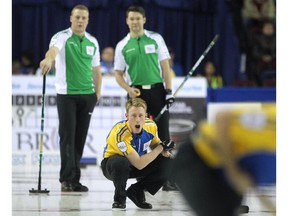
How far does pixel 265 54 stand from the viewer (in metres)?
14.2

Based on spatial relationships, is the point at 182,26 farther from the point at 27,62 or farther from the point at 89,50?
the point at 89,50

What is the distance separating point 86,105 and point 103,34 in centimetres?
806

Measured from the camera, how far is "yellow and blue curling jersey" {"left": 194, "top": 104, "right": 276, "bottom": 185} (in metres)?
2.97

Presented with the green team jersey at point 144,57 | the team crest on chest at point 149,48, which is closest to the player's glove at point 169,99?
the green team jersey at point 144,57

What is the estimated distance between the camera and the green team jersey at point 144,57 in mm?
7820

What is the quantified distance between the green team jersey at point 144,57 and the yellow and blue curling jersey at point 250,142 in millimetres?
4718

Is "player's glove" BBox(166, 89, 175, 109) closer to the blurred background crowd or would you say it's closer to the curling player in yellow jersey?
the curling player in yellow jersey

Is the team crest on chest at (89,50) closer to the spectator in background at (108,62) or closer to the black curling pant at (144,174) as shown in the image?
the black curling pant at (144,174)

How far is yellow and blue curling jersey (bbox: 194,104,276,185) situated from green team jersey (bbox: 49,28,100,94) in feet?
15.6

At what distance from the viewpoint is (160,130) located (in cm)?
789

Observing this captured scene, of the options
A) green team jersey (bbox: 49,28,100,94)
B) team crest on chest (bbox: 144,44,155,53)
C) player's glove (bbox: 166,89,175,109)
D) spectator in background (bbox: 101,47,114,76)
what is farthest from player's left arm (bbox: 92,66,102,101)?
spectator in background (bbox: 101,47,114,76)

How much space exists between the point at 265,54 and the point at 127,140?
8.43 meters
